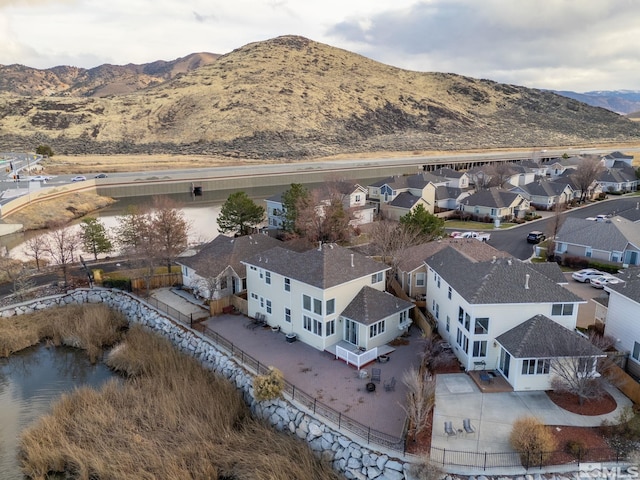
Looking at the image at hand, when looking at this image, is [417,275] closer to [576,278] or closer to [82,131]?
[576,278]

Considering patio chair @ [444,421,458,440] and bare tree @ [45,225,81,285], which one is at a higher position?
bare tree @ [45,225,81,285]

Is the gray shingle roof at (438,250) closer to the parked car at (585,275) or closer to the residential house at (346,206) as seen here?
the parked car at (585,275)

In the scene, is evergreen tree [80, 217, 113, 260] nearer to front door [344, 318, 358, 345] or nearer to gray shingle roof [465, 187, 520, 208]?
front door [344, 318, 358, 345]

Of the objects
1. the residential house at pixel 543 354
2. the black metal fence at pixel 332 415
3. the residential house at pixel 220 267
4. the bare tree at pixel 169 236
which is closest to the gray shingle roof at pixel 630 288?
the residential house at pixel 543 354

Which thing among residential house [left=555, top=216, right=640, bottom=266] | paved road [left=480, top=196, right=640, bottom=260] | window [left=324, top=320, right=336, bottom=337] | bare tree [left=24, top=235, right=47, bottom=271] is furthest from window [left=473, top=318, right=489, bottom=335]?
bare tree [left=24, top=235, right=47, bottom=271]

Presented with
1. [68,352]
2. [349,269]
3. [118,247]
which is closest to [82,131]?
[118,247]

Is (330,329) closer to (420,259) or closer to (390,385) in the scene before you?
(390,385)
